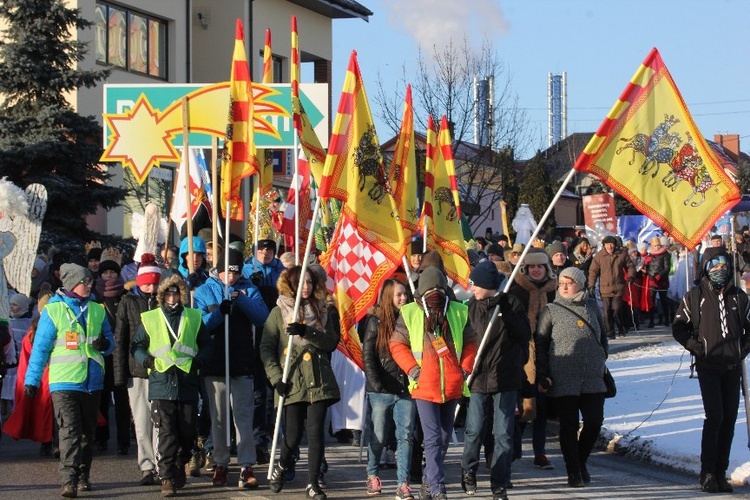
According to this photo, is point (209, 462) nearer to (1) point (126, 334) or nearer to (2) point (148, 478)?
(2) point (148, 478)

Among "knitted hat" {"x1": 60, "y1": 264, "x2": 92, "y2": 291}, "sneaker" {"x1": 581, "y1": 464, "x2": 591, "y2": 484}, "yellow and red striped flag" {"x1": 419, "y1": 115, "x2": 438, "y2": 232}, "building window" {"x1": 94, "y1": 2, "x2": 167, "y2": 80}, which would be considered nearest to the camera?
"knitted hat" {"x1": 60, "y1": 264, "x2": 92, "y2": 291}

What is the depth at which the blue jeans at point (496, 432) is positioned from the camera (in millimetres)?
9641

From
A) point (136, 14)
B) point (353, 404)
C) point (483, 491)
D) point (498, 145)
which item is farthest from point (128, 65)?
point (483, 491)

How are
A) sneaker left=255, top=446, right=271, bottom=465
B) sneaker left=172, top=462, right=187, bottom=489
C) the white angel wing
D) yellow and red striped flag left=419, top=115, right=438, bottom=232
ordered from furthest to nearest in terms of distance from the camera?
the white angel wing < yellow and red striped flag left=419, top=115, right=438, bottom=232 < sneaker left=255, top=446, right=271, bottom=465 < sneaker left=172, top=462, right=187, bottom=489

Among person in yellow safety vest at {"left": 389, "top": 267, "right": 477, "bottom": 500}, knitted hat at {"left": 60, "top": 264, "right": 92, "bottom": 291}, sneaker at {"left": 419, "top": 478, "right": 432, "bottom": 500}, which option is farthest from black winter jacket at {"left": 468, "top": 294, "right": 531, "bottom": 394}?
knitted hat at {"left": 60, "top": 264, "right": 92, "bottom": 291}

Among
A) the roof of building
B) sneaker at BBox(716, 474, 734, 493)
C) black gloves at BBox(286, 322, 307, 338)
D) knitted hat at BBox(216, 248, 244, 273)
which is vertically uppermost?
the roof of building

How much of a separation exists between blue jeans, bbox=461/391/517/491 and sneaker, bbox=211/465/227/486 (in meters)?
1.91

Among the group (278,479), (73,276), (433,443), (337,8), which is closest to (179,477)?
(278,479)

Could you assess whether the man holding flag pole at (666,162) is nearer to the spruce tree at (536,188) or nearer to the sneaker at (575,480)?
the sneaker at (575,480)

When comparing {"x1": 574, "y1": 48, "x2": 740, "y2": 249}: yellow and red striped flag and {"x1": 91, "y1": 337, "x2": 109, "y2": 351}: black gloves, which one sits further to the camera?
{"x1": 574, "y1": 48, "x2": 740, "y2": 249}: yellow and red striped flag

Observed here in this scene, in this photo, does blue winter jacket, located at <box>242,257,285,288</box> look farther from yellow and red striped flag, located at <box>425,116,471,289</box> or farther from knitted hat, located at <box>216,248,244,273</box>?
yellow and red striped flag, located at <box>425,116,471,289</box>

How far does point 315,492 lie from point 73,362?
2.18 metres

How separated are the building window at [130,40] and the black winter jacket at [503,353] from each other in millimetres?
19396

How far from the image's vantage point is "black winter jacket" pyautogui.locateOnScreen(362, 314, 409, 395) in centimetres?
985
